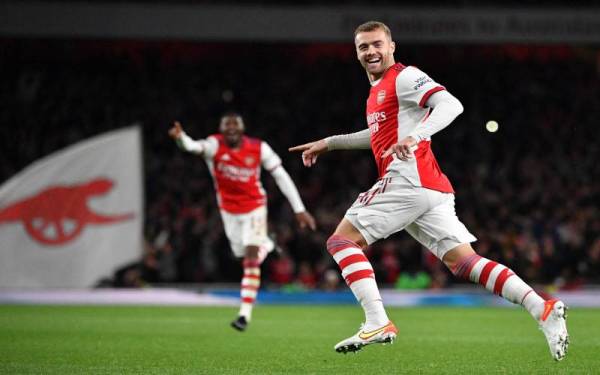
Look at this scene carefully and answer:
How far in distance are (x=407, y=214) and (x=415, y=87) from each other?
80cm

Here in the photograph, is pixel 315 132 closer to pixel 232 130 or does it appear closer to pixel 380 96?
pixel 232 130

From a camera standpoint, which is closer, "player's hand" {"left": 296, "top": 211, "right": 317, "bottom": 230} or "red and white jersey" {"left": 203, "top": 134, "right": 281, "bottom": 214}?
"player's hand" {"left": 296, "top": 211, "right": 317, "bottom": 230}

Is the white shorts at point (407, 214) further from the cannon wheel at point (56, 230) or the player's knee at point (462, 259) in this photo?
the cannon wheel at point (56, 230)

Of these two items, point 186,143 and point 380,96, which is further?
point 186,143

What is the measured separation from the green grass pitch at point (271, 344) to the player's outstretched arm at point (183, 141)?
1.95 meters

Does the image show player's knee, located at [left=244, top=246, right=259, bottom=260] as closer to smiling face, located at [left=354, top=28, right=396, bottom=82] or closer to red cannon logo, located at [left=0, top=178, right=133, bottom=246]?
smiling face, located at [left=354, top=28, right=396, bottom=82]

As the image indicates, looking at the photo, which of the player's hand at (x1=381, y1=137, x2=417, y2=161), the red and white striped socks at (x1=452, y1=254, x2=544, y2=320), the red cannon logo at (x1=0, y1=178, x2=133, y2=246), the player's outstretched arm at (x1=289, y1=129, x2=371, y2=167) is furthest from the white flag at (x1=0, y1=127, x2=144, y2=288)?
the player's hand at (x1=381, y1=137, x2=417, y2=161)

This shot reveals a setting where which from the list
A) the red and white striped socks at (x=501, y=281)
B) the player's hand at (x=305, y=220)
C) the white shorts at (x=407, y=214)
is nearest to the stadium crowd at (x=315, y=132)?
the player's hand at (x=305, y=220)

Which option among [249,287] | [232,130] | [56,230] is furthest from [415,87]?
[56,230]

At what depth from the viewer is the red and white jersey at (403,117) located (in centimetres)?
627

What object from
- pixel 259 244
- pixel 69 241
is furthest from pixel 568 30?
pixel 259 244

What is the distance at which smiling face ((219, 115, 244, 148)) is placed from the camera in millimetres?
11227

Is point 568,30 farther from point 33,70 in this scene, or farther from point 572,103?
point 33,70

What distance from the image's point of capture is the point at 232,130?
11.2 metres
